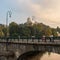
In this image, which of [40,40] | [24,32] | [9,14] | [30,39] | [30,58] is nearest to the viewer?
[40,40]

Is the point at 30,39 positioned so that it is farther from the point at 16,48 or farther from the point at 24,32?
the point at 24,32

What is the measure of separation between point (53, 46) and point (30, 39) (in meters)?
6.84

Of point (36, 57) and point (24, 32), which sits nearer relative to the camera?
point (36, 57)

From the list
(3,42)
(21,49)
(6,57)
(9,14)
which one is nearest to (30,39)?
(21,49)

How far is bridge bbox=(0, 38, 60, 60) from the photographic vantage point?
3284cm

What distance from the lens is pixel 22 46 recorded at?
40062 millimetres

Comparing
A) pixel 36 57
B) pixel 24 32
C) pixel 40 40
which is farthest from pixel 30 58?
pixel 24 32

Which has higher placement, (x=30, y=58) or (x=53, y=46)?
(x=53, y=46)

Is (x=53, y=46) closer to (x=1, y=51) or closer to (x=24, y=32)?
(x=1, y=51)

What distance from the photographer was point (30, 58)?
1791 inches

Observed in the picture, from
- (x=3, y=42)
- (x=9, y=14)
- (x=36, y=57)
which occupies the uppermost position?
(x=9, y=14)

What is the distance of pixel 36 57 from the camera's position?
4828cm

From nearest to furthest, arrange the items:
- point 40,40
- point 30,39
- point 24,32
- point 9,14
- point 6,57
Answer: point 40,40 < point 30,39 < point 6,57 < point 9,14 < point 24,32

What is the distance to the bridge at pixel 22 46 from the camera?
108 ft
